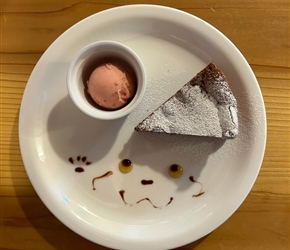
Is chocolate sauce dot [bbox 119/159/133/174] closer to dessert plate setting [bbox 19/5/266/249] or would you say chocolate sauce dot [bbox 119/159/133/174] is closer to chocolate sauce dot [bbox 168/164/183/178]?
dessert plate setting [bbox 19/5/266/249]

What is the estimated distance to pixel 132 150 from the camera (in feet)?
4.51

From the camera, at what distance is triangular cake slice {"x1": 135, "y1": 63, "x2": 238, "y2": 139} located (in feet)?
4.19

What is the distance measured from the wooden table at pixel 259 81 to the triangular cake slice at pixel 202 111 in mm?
246

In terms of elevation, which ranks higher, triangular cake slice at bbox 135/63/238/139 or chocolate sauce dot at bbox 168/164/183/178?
triangular cake slice at bbox 135/63/238/139

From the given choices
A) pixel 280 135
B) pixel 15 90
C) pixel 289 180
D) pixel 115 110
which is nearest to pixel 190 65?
pixel 115 110

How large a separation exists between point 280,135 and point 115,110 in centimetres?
62

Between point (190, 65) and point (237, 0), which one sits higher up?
point (237, 0)

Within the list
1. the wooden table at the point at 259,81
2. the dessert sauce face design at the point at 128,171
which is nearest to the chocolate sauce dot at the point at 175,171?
the dessert sauce face design at the point at 128,171

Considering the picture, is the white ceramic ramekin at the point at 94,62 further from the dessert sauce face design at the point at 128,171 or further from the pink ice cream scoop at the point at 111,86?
the dessert sauce face design at the point at 128,171

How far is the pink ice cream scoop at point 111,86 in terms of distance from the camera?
49.8 inches

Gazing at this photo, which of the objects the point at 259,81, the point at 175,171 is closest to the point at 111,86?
the point at 175,171

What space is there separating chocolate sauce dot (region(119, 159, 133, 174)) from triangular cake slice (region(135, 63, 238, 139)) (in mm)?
141

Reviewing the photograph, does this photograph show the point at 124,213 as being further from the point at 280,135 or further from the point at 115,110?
the point at 280,135

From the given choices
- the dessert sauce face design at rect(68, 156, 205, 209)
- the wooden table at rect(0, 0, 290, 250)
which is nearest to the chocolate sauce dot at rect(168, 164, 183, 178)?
the dessert sauce face design at rect(68, 156, 205, 209)
